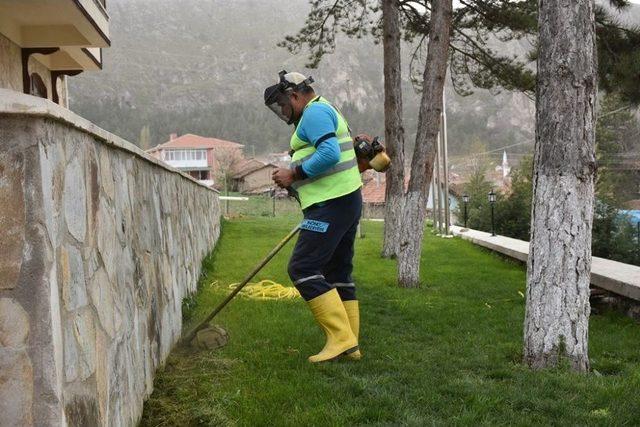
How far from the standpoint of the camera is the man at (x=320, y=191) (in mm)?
4004

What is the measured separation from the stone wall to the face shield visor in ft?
3.85

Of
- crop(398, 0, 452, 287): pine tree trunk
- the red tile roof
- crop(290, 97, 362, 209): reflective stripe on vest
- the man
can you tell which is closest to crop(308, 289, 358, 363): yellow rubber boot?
the man

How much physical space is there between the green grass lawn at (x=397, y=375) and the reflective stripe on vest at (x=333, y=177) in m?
1.02

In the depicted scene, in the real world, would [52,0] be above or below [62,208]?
above

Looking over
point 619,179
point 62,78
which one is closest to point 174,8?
point 619,179

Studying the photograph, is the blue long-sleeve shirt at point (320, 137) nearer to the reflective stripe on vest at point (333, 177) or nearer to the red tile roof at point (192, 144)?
the reflective stripe on vest at point (333, 177)

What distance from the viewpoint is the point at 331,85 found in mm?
139750

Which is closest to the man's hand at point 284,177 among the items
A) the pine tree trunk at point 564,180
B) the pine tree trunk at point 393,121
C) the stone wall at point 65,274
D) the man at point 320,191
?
the man at point 320,191

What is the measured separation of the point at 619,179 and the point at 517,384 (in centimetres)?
3986

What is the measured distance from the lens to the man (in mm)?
4004

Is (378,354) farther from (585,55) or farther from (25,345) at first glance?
(25,345)

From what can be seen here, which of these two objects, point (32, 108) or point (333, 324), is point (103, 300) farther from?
point (333, 324)

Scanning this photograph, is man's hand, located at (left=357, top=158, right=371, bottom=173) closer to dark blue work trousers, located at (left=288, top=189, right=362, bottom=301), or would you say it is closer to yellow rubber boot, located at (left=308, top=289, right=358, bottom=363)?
dark blue work trousers, located at (left=288, top=189, right=362, bottom=301)

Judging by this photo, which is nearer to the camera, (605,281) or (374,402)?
(374,402)
